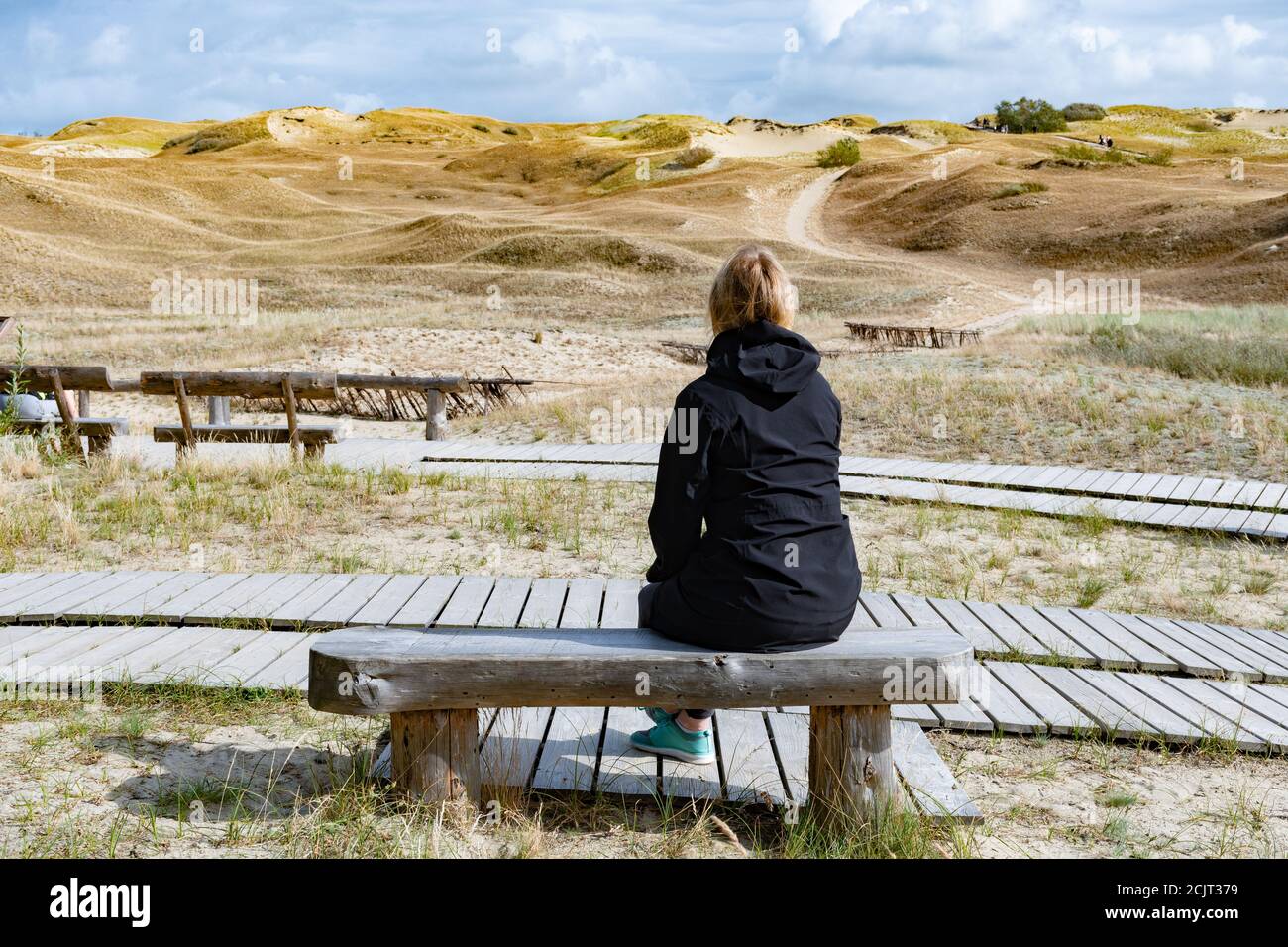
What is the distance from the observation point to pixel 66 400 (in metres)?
9.99

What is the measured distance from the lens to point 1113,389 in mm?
13461

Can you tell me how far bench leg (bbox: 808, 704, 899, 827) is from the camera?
122 inches

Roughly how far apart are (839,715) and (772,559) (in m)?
0.51

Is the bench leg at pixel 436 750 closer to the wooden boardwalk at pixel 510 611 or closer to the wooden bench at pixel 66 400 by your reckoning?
the wooden boardwalk at pixel 510 611

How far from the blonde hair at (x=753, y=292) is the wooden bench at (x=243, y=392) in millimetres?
7609

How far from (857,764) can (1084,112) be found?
10434cm

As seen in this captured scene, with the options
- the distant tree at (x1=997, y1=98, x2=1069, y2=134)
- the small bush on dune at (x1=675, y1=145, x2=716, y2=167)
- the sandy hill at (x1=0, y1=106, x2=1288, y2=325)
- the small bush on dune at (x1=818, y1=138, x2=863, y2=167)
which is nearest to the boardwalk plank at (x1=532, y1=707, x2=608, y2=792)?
the sandy hill at (x1=0, y1=106, x2=1288, y2=325)

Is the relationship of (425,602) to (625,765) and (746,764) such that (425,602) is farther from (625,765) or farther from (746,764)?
(746,764)

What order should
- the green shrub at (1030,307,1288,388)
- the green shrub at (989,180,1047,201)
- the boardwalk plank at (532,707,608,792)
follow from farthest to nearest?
the green shrub at (989,180,1047,201)
the green shrub at (1030,307,1288,388)
the boardwalk plank at (532,707,608,792)

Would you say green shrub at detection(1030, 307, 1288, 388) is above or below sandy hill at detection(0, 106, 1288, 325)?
below

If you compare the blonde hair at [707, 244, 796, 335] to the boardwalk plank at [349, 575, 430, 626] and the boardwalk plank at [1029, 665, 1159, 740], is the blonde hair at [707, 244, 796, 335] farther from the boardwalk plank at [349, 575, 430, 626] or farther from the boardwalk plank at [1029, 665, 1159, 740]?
Result: the boardwalk plank at [349, 575, 430, 626]

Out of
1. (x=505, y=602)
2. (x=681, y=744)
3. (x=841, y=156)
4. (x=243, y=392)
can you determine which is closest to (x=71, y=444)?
(x=243, y=392)

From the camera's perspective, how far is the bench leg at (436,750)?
3.13 meters

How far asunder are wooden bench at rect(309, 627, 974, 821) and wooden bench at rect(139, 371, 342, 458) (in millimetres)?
7407
